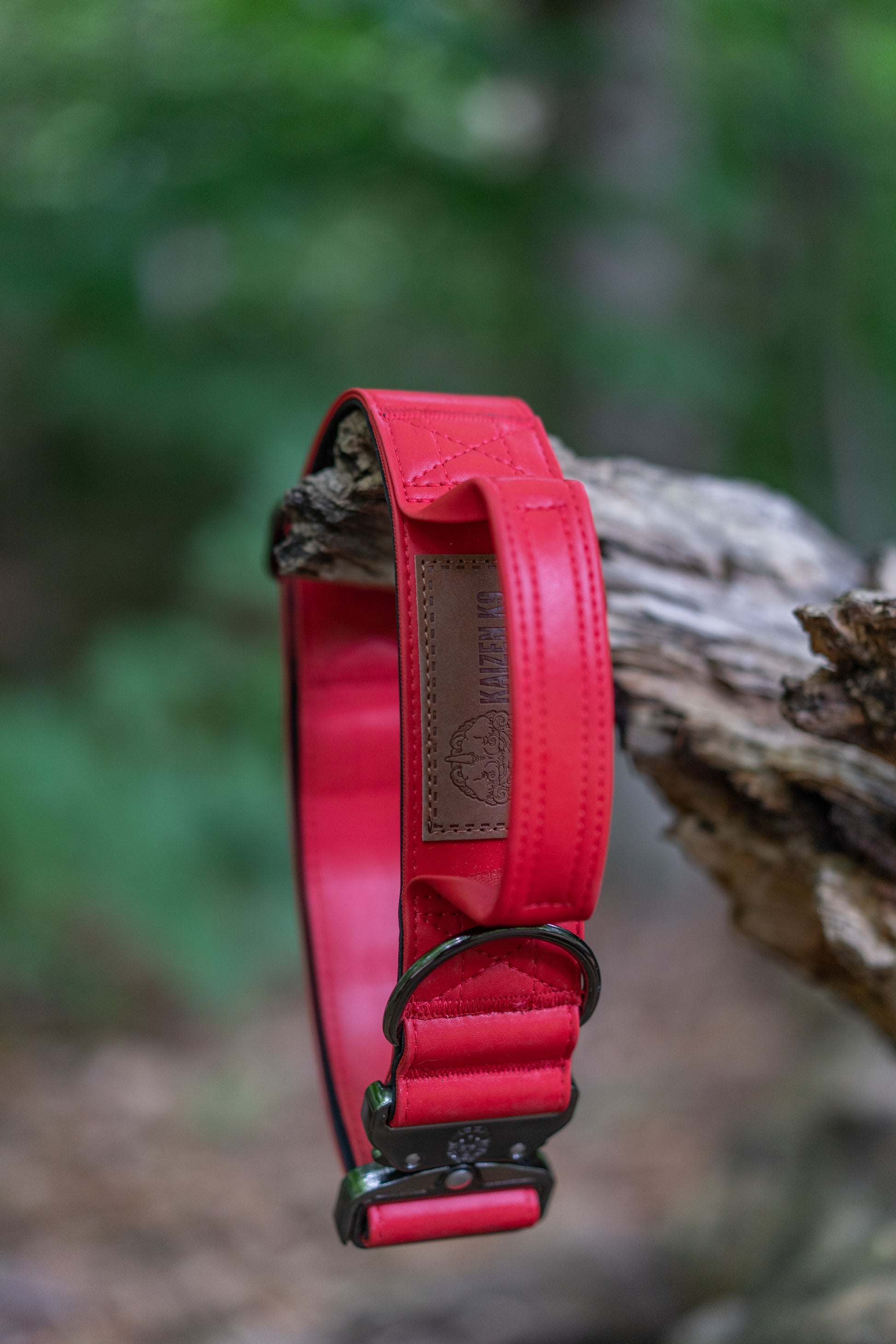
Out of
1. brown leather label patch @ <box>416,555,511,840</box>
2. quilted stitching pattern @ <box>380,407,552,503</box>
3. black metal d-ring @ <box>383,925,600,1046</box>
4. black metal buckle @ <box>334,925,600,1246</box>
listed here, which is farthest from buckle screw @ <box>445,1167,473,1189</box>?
quilted stitching pattern @ <box>380,407,552,503</box>

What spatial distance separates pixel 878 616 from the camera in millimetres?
740

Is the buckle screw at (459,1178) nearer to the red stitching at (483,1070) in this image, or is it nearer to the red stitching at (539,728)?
the red stitching at (483,1070)

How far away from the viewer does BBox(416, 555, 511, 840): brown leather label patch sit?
28.8 inches

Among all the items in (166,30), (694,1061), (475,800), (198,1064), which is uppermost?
(166,30)

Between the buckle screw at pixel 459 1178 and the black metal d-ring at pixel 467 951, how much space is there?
14cm

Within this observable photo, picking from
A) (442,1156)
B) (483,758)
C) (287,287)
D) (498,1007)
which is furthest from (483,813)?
(287,287)

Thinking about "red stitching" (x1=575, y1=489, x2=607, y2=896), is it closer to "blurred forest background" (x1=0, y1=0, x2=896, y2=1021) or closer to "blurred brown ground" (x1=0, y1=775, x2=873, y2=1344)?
"blurred brown ground" (x1=0, y1=775, x2=873, y2=1344)

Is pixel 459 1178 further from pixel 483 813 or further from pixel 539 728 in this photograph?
pixel 539 728

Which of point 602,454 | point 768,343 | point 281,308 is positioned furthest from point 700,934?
point 281,308

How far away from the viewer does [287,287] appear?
3.37 metres

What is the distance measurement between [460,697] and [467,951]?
19 centimetres

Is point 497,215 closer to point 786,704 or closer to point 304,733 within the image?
point 304,733

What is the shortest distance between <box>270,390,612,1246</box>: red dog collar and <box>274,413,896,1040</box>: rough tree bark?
0.14 meters

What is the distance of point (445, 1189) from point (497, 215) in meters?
2.82
